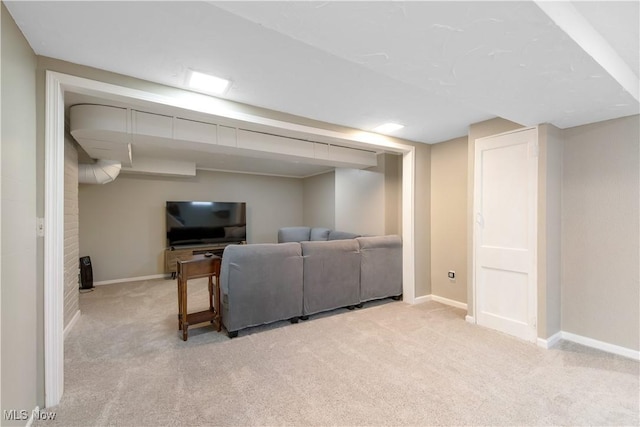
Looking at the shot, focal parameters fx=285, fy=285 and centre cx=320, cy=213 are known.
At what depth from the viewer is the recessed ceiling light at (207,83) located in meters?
2.11

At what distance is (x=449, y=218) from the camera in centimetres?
389

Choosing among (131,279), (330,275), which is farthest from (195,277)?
(131,279)

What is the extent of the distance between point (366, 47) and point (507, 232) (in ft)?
8.16

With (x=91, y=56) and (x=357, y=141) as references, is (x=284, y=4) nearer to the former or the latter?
(x=91, y=56)

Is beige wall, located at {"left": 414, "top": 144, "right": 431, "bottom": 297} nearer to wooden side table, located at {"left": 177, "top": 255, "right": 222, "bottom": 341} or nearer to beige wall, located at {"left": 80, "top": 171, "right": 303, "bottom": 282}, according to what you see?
wooden side table, located at {"left": 177, "top": 255, "right": 222, "bottom": 341}

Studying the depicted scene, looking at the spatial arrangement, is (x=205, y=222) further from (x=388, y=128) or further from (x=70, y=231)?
(x=388, y=128)

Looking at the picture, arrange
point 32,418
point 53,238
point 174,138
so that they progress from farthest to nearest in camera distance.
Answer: point 174,138
point 53,238
point 32,418

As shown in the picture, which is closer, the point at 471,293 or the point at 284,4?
the point at 284,4

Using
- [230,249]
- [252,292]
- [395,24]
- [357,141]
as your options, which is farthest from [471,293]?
[395,24]

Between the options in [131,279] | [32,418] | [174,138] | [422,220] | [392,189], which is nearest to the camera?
[32,418]

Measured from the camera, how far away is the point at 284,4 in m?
1.14

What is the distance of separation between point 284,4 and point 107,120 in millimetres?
2292

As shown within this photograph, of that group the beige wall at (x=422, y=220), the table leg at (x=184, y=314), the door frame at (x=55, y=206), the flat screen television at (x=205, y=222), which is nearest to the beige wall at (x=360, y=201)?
the beige wall at (x=422, y=220)

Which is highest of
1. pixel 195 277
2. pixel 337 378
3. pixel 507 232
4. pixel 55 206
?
pixel 55 206
